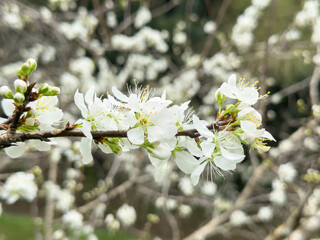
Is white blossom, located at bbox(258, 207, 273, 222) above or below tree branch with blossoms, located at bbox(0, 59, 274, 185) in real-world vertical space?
above

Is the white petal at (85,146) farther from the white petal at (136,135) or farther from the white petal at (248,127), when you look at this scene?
the white petal at (248,127)

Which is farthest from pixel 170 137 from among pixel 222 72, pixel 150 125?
pixel 222 72

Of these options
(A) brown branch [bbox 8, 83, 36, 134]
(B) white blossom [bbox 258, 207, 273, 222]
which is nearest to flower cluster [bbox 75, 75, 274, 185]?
(A) brown branch [bbox 8, 83, 36, 134]

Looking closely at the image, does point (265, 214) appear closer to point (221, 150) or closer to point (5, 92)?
point (221, 150)

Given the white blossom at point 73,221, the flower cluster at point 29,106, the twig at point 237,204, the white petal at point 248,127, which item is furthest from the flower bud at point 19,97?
the twig at point 237,204

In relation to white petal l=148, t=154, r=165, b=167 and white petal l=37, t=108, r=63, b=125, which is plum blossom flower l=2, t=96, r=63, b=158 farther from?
white petal l=148, t=154, r=165, b=167

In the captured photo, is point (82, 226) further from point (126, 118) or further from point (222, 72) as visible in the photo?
point (222, 72)

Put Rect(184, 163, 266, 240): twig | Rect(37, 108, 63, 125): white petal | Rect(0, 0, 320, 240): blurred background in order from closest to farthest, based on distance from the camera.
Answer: Rect(37, 108, 63, 125): white petal < Rect(0, 0, 320, 240): blurred background < Rect(184, 163, 266, 240): twig
